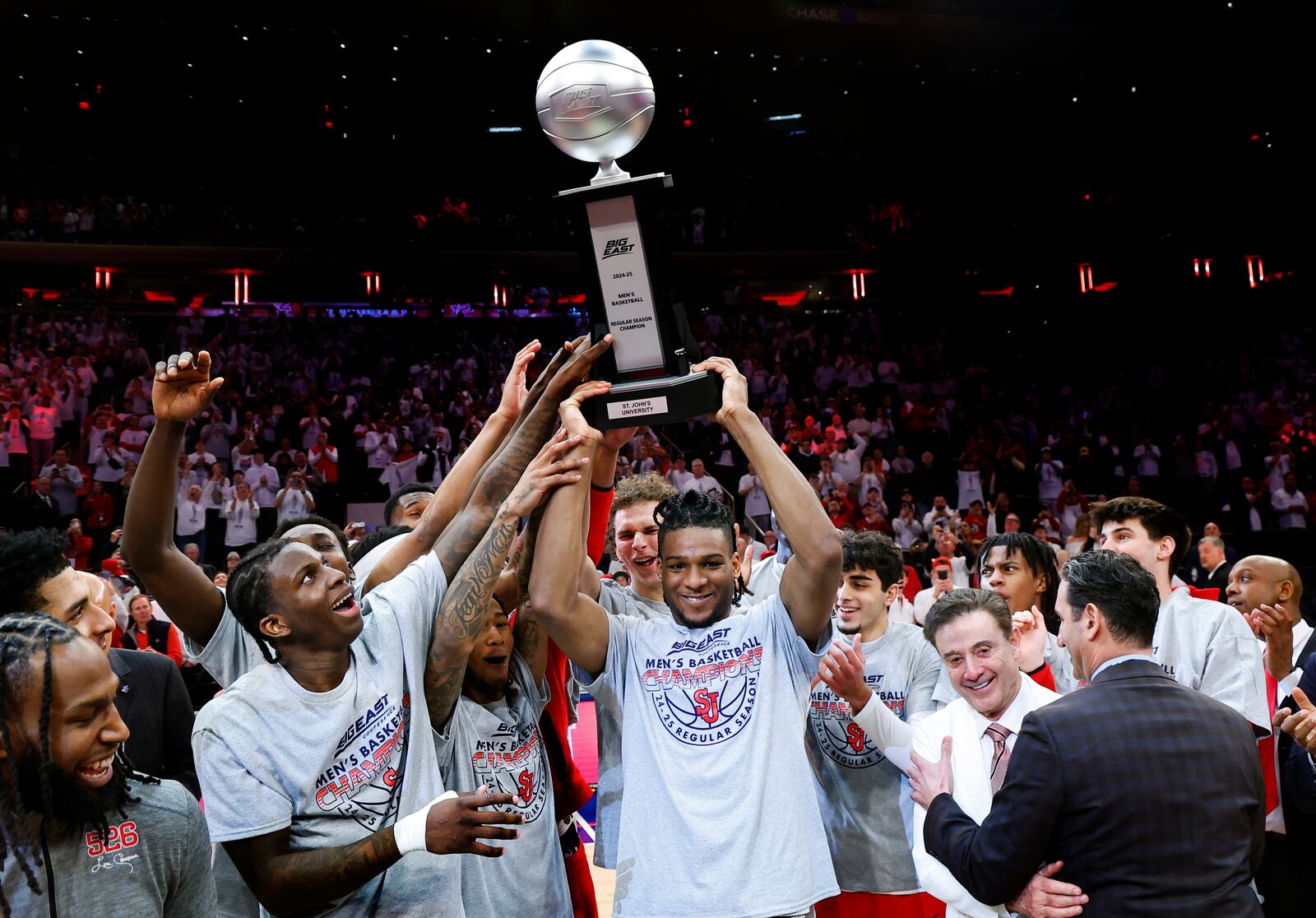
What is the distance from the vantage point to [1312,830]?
12.2 ft

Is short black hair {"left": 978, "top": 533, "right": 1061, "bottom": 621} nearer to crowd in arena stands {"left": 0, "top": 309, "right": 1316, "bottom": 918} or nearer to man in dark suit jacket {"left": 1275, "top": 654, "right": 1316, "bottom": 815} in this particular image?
Answer: crowd in arena stands {"left": 0, "top": 309, "right": 1316, "bottom": 918}

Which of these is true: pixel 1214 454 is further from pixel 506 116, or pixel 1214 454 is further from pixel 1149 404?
pixel 506 116

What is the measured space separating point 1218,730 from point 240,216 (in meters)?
22.3

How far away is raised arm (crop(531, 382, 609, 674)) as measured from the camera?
2654 mm

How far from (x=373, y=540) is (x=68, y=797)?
1937mm

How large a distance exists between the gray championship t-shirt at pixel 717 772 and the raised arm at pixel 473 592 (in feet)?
1.22

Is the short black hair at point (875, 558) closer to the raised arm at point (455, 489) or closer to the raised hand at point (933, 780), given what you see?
the raised hand at point (933, 780)

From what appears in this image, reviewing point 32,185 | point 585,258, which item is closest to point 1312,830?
point 585,258

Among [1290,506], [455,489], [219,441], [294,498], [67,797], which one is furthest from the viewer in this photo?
[219,441]

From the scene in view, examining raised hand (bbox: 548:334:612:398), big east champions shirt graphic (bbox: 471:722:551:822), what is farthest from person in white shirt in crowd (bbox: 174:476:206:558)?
big east champions shirt graphic (bbox: 471:722:551:822)

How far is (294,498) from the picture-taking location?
12.6 m

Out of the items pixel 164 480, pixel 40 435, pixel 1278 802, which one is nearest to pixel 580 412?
pixel 164 480

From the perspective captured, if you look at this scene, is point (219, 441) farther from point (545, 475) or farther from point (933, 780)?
point (933, 780)

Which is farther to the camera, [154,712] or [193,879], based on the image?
[154,712]
